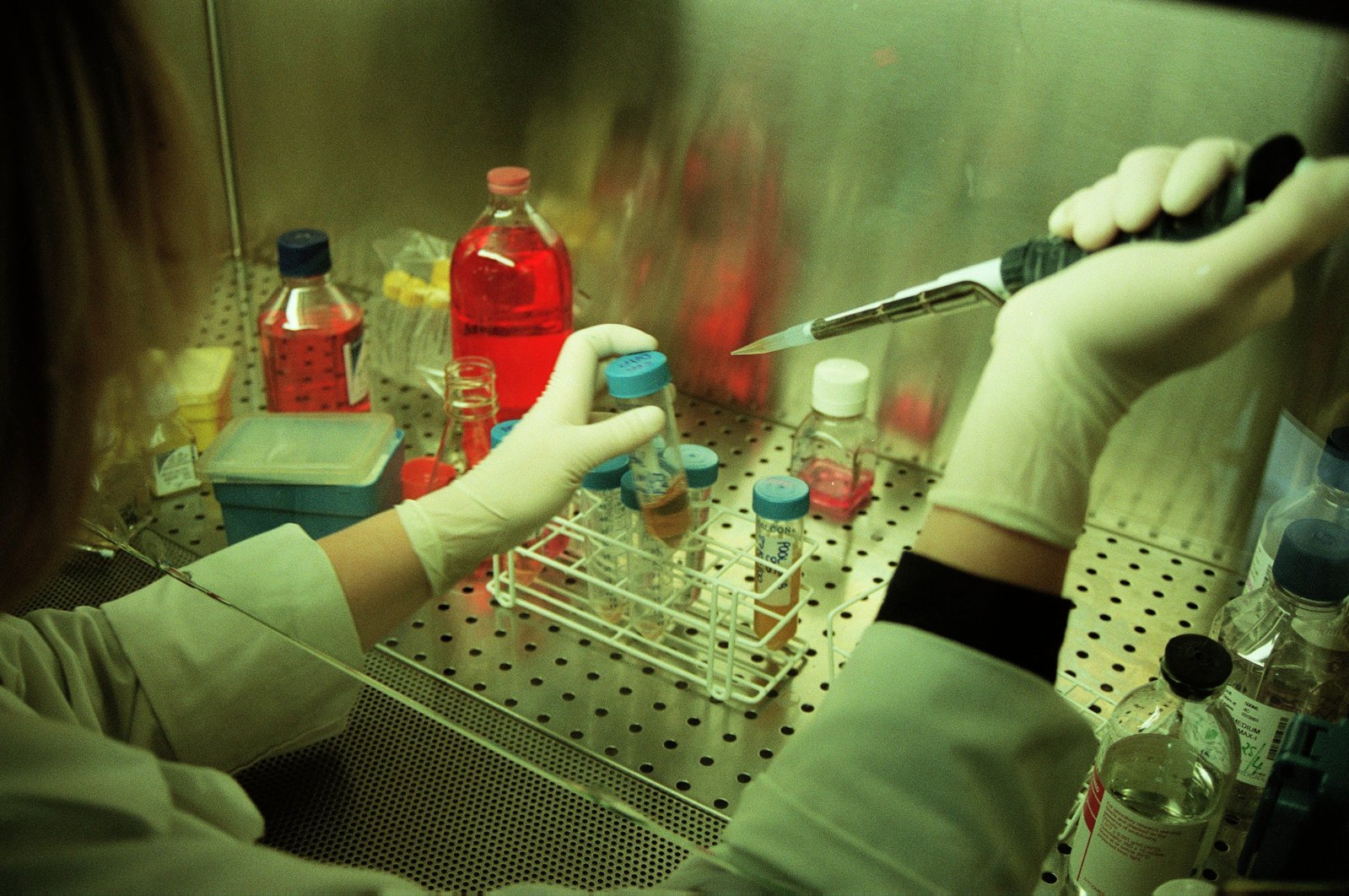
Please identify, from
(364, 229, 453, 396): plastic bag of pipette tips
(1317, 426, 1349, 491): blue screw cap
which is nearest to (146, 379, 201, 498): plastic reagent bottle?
(364, 229, 453, 396): plastic bag of pipette tips

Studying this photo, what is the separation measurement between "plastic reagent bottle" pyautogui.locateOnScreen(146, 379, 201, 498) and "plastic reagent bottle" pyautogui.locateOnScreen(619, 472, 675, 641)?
54 centimetres

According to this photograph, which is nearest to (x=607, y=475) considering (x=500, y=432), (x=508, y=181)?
(x=500, y=432)

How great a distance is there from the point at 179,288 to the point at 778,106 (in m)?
0.82

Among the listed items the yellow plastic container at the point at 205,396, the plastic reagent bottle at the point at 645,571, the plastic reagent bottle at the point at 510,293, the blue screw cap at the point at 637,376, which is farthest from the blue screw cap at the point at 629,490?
the yellow plastic container at the point at 205,396

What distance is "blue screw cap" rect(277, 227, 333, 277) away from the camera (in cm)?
134

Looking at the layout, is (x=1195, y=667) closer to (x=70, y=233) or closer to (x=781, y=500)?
(x=781, y=500)

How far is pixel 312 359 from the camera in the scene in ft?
4.72

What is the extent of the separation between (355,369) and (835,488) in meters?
0.60

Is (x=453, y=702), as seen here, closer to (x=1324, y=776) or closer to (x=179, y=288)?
(x=179, y=288)

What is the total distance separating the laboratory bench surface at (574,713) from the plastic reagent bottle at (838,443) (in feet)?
0.09

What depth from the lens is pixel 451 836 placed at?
0.87 m

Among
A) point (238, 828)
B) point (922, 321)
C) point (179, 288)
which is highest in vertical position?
point (179, 288)

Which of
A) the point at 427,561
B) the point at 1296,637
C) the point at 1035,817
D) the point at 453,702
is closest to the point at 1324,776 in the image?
the point at 1035,817

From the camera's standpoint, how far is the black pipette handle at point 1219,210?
2.01 feet
